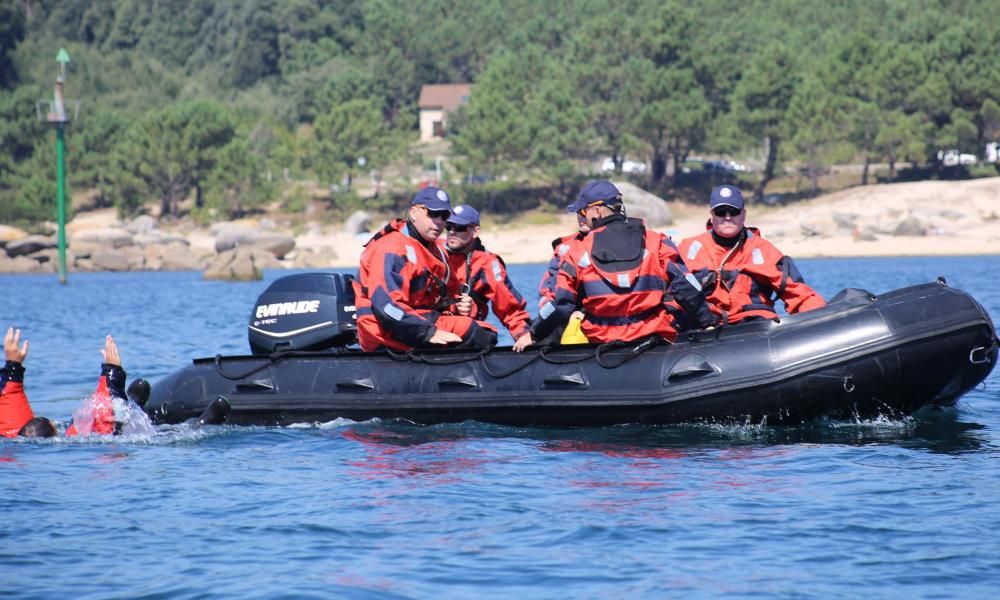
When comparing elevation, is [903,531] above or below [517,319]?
below

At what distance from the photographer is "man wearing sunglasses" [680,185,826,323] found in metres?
9.22

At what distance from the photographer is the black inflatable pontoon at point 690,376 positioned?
27.8 feet

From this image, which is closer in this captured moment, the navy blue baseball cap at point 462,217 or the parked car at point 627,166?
the navy blue baseball cap at point 462,217

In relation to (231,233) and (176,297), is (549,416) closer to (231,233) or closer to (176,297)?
(176,297)

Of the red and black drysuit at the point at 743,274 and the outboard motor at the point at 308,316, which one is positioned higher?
the red and black drysuit at the point at 743,274

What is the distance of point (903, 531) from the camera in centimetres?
641

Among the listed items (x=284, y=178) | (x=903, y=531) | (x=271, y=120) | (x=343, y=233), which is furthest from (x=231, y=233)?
(x=903, y=531)

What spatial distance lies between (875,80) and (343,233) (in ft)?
63.9

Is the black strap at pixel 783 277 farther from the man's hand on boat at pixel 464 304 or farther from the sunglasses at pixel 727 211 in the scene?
the man's hand on boat at pixel 464 304

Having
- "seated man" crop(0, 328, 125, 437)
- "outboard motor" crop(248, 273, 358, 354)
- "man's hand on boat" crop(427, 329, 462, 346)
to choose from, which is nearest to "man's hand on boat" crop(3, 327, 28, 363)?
"seated man" crop(0, 328, 125, 437)

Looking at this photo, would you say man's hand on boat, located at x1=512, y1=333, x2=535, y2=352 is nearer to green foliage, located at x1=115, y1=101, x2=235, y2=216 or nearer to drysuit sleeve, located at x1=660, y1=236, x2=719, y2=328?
drysuit sleeve, located at x1=660, y1=236, x2=719, y2=328

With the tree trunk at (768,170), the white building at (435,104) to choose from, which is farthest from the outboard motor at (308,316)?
the white building at (435,104)

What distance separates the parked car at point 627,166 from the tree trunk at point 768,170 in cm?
489

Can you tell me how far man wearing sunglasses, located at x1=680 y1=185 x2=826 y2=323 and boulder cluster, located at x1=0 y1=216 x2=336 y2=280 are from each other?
3511 centimetres
